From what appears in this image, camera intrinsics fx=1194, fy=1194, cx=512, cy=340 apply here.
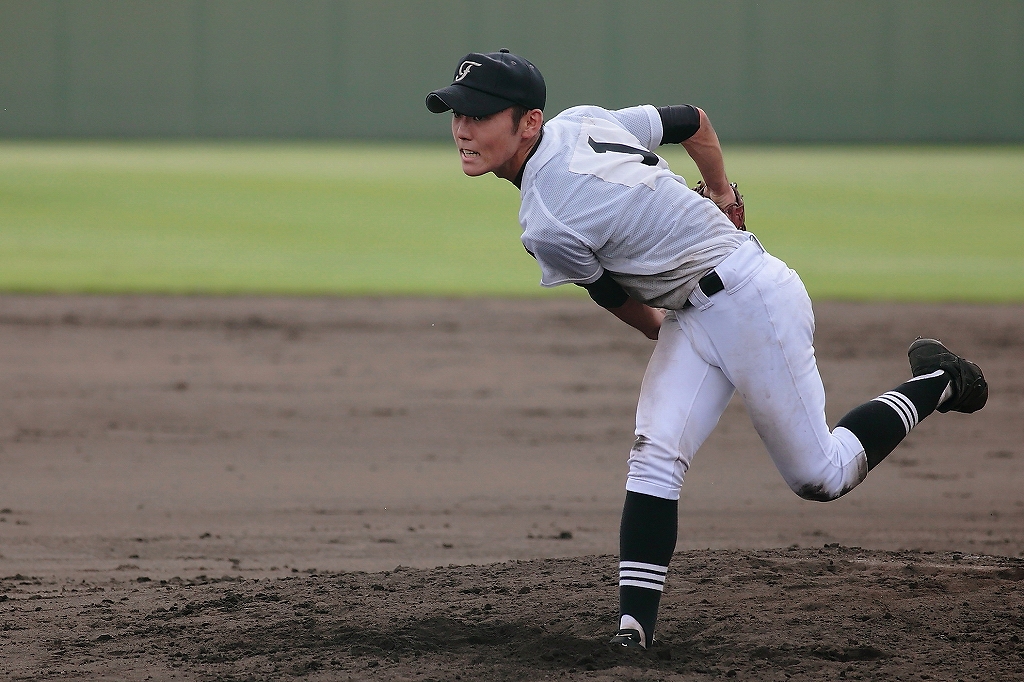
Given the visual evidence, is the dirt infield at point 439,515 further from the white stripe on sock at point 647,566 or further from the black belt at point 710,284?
the black belt at point 710,284

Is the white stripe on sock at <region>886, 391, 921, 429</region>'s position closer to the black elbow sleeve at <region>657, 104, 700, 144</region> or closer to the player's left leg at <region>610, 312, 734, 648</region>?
the player's left leg at <region>610, 312, 734, 648</region>

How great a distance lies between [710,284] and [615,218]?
0.31 m

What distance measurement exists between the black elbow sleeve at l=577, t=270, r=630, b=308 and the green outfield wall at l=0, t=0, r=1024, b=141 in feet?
87.5

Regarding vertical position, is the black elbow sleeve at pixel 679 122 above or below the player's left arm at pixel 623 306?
above

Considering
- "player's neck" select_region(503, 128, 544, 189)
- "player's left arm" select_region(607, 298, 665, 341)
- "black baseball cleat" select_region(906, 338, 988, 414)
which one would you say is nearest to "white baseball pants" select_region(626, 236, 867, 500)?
"player's left arm" select_region(607, 298, 665, 341)

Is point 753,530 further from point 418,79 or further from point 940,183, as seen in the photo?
point 418,79

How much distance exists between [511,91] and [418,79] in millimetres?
27558

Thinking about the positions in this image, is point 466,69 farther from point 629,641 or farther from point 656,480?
point 629,641

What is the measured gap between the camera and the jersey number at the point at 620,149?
3.06m

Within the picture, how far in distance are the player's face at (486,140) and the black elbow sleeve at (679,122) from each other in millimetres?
522

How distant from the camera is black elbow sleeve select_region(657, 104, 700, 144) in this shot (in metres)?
3.33

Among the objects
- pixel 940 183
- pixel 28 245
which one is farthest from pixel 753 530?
pixel 940 183

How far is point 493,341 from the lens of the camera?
915 cm

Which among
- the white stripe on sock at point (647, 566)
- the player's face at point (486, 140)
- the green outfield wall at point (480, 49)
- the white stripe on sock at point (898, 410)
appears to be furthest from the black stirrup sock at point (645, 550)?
the green outfield wall at point (480, 49)
